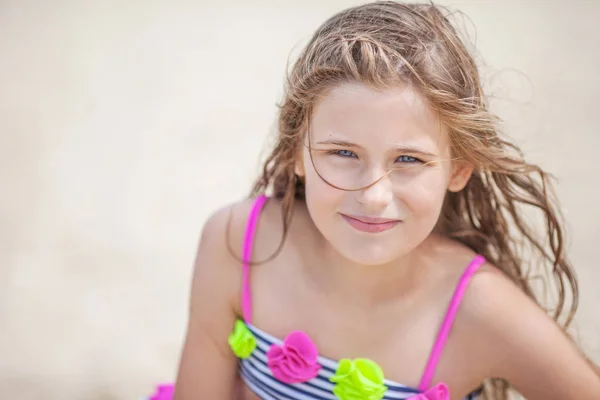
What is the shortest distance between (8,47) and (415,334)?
2522 mm

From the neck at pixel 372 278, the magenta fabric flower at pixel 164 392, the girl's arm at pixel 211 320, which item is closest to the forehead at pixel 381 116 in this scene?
the neck at pixel 372 278

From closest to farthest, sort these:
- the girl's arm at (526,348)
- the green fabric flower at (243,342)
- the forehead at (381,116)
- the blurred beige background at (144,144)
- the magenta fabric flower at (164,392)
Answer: the forehead at (381,116) < the girl's arm at (526,348) < the green fabric flower at (243,342) < the magenta fabric flower at (164,392) < the blurred beige background at (144,144)

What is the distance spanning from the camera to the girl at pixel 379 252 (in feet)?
4.03

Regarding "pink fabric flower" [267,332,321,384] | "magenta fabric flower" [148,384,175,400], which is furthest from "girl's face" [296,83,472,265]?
"magenta fabric flower" [148,384,175,400]

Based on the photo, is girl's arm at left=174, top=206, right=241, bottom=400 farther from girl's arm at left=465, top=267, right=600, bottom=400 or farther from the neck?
girl's arm at left=465, top=267, right=600, bottom=400

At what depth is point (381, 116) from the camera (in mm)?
1195

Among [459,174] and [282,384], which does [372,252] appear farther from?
[282,384]

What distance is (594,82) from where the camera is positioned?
288cm

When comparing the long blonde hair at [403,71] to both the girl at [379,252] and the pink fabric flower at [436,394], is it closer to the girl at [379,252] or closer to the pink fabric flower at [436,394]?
the girl at [379,252]

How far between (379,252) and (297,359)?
27cm

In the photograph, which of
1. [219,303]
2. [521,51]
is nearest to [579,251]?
[521,51]

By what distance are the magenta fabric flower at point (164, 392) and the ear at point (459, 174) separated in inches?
30.1

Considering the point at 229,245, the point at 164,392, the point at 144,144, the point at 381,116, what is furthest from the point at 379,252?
the point at 144,144

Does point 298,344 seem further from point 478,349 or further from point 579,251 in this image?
point 579,251
